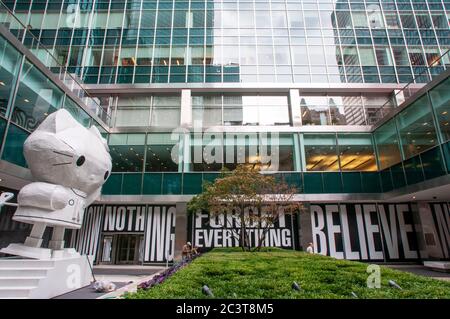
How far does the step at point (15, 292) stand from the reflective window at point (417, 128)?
17922 millimetres

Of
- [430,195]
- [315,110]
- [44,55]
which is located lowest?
[430,195]

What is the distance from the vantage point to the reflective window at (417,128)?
544 inches

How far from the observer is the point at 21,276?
7359 millimetres

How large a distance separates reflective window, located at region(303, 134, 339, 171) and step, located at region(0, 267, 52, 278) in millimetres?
16694

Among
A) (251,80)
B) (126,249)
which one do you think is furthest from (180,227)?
(251,80)

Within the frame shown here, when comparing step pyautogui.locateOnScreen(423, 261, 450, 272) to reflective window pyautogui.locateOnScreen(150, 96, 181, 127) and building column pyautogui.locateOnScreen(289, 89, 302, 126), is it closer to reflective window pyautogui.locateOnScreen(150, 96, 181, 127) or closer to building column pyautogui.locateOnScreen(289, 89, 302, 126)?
building column pyautogui.locateOnScreen(289, 89, 302, 126)

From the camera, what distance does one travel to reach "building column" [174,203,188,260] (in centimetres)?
1731

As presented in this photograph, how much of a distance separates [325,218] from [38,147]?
1698 cm

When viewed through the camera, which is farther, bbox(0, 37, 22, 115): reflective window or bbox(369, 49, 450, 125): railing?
bbox(369, 49, 450, 125): railing

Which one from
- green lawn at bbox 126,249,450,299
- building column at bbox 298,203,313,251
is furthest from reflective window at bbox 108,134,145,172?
green lawn at bbox 126,249,450,299

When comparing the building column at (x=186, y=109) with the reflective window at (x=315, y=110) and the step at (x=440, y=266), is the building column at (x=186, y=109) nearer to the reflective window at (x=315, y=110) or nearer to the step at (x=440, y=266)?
the reflective window at (x=315, y=110)

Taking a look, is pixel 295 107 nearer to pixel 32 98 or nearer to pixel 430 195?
pixel 430 195

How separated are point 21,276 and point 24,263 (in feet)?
1.16
